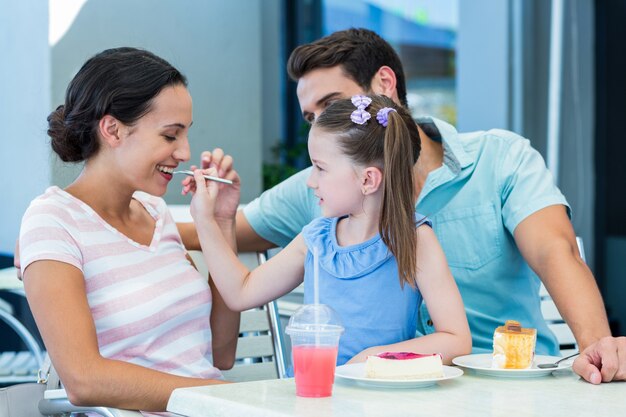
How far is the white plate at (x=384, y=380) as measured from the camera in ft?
4.33

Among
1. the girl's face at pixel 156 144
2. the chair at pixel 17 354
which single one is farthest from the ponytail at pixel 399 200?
the chair at pixel 17 354

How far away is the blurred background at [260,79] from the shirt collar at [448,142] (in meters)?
1.47

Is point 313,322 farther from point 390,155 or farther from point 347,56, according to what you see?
point 347,56

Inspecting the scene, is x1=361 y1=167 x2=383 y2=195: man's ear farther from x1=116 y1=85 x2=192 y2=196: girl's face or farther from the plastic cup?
the plastic cup

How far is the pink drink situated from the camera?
4.13ft

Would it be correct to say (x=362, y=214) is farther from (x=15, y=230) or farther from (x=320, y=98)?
(x=15, y=230)

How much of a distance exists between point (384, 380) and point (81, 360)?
0.57 metres

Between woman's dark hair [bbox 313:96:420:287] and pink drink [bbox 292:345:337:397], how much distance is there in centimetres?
44

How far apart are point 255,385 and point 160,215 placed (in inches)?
31.3

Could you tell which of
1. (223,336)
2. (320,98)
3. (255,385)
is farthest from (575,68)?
(255,385)

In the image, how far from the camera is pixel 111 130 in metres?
1.87

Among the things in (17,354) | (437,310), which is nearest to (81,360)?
(437,310)

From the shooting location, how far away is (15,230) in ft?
11.4

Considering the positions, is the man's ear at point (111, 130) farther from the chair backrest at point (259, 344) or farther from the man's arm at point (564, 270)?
the man's arm at point (564, 270)
